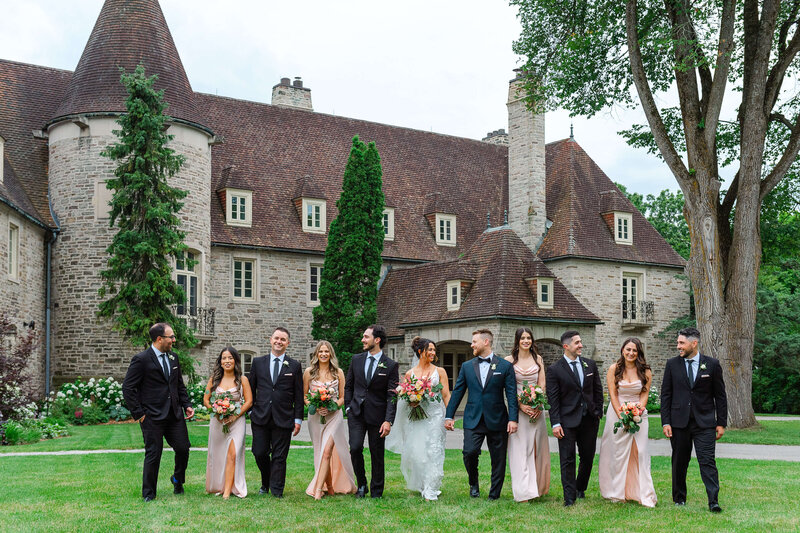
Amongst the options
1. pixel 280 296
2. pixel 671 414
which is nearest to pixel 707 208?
pixel 671 414

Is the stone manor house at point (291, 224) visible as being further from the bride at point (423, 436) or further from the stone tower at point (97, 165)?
the bride at point (423, 436)

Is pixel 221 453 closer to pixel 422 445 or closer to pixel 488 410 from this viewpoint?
pixel 422 445

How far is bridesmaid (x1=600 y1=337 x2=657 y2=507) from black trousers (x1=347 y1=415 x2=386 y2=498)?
2.33 metres

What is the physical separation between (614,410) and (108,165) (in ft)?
65.8

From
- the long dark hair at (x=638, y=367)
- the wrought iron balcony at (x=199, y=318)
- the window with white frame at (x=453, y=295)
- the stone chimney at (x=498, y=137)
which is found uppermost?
the stone chimney at (x=498, y=137)

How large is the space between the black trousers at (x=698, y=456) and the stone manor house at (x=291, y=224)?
17223 mm

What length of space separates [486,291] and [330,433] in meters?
18.0

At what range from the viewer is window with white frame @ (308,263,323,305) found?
105 feet

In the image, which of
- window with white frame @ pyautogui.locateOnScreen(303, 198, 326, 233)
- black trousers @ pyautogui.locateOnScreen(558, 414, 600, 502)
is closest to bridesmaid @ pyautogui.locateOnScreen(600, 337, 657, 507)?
black trousers @ pyautogui.locateOnScreen(558, 414, 600, 502)

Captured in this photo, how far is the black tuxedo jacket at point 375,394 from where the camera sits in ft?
35.3

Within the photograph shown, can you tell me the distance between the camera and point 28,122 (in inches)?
1141

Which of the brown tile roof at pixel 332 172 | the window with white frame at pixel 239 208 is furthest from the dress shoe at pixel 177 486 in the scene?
the window with white frame at pixel 239 208

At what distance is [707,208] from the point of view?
843 inches

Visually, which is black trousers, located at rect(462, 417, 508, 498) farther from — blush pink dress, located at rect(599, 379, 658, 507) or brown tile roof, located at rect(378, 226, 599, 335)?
brown tile roof, located at rect(378, 226, 599, 335)
